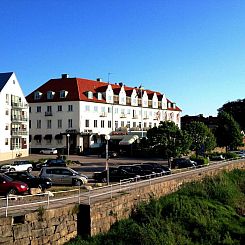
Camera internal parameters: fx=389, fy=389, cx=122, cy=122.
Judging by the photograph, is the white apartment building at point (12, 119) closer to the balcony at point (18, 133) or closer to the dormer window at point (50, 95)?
the balcony at point (18, 133)

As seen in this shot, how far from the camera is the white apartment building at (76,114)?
67.4m

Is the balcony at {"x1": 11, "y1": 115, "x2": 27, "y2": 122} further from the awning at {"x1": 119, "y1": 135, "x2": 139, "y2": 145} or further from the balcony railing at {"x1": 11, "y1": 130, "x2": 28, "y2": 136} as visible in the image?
the awning at {"x1": 119, "y1": 135, "x2": 139, "y2": 145}

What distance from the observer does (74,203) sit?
661 inches

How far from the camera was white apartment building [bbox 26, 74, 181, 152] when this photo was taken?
67438 mm

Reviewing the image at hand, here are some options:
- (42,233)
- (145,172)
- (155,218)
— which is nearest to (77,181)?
(145,172)

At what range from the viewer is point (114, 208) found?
61.6ft

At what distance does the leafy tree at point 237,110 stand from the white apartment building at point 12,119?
6381cm

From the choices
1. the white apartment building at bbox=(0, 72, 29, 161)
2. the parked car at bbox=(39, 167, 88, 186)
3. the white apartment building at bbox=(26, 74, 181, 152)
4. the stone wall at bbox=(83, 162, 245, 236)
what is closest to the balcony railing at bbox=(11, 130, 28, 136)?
the white apartment building at bbox=(0, 72, 29, 161)

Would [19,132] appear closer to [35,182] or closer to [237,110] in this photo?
[35,182]

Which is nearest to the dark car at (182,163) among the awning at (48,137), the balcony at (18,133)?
the balcony at (18,133)

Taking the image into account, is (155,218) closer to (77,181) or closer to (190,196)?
(190,196)

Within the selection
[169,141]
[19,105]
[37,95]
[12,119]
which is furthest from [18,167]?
[37,95]

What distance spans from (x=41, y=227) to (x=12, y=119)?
46.3 m

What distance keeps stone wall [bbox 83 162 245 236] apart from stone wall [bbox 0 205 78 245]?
62 centimetres
